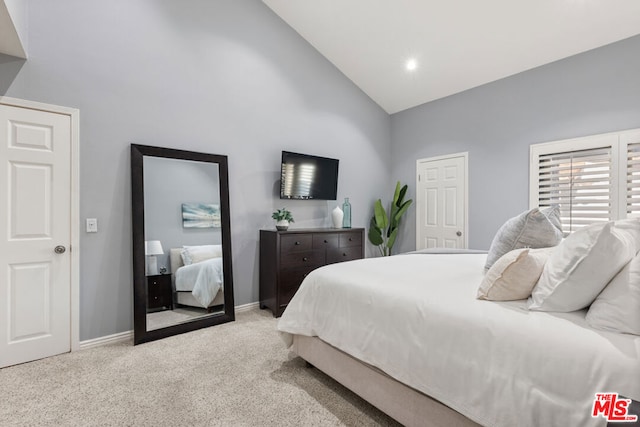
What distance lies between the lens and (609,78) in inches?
126

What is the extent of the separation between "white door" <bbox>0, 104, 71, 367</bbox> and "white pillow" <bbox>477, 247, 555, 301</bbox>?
121 inches

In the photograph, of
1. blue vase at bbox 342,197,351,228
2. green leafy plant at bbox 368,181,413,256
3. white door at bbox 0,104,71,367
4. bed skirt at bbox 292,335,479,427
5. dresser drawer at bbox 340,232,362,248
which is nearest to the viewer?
bed skirt at bbox 292,335,479,427

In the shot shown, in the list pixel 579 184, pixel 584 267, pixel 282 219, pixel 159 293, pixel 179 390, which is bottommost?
pixel 179 390

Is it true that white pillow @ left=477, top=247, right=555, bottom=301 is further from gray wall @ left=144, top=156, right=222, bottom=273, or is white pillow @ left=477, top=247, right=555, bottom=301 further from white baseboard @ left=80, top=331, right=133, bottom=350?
white baseboard @ left=80, top=331, right=133, bottom=350

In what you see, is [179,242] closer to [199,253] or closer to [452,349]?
[199,253]

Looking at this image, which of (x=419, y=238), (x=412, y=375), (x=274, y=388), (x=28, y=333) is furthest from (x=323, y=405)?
(x=419, y=238)

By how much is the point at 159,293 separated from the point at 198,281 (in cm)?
37

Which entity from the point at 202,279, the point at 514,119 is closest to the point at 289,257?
the point at 202,279

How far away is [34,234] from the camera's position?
243 cm

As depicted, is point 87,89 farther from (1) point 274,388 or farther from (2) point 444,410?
(2) point 444,410

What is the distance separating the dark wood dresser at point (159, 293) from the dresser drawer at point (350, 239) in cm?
204

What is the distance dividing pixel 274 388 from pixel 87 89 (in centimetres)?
284

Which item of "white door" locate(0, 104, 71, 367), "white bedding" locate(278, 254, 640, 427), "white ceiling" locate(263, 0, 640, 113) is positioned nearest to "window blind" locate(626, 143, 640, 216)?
"white ceiling" locate(263, 0, 640, 113)

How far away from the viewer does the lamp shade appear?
114 inches
